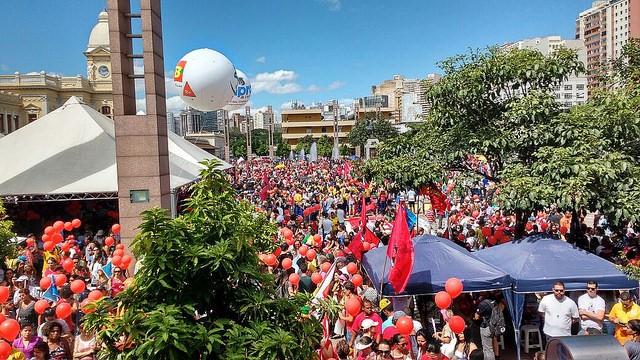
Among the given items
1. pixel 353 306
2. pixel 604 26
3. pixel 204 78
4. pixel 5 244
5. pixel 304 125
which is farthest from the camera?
pixel 604 26

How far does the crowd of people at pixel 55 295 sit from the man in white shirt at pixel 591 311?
6.34m

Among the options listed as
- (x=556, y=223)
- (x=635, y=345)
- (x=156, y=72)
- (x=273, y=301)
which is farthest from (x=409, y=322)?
(x=556, y=223)

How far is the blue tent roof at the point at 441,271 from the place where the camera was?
800cm

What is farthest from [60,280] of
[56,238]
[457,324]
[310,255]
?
[457,324]

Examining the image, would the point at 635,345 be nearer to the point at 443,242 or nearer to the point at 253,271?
the point at 443,242

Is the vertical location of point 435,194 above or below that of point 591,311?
above

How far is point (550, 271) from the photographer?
8.05 meters

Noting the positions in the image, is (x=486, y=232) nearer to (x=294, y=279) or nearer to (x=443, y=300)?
(x=294, y=279)

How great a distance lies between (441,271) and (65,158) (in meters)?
15.2

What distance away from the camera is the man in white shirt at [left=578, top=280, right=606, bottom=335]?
7.28 metres

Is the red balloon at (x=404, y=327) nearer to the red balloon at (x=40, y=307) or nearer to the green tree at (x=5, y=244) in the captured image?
the red balloon at (x=40, y=307)

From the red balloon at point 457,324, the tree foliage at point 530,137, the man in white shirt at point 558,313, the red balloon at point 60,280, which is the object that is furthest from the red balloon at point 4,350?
the tree foliage at point 530,137

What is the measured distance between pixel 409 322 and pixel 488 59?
255 inches

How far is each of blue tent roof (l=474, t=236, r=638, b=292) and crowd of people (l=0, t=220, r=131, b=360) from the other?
5964 millimetres
